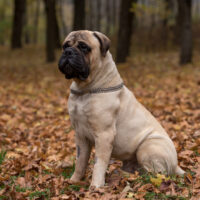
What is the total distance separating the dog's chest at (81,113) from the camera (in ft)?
11.8

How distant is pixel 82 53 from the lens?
11.4 feet

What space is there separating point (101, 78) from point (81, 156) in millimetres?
1050

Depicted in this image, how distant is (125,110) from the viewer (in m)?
3.81

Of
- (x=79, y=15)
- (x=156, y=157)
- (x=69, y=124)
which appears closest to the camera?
(x=156, y=157)

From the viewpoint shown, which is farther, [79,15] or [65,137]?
[79,15]

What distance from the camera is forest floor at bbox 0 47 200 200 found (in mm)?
3553

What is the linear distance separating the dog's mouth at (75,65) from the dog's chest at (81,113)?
0.90 ft

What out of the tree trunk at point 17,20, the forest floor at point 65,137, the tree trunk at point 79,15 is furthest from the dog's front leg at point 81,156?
the tree trunk at point 17,20

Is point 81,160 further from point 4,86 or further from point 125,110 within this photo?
point 4,86

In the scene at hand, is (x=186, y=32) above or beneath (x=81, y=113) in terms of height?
above

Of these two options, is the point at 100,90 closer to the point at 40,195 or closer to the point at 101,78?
the point at 101,78

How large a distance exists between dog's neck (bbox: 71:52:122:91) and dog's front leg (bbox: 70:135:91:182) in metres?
0.69

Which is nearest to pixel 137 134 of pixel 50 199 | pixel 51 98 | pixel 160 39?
pixel 50 199

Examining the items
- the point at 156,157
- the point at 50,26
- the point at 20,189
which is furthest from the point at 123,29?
the point at 20,189
